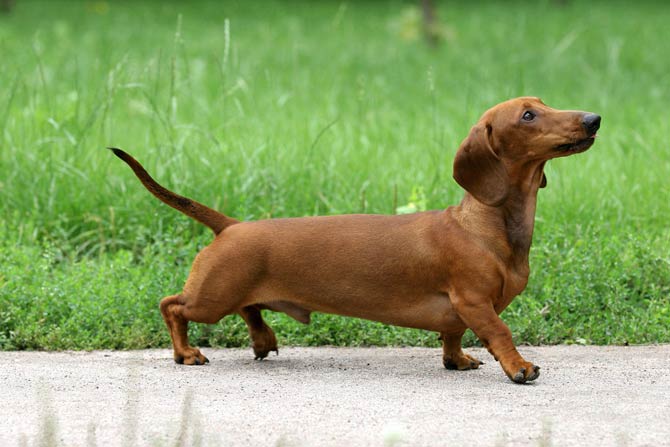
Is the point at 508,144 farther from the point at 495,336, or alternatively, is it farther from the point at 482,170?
the point at 495,336

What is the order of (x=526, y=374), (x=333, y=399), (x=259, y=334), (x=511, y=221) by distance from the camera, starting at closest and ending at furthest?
(x=333, y=399) < (x=526, y=374) < (x=511, y=221) < (x=259, y=334)

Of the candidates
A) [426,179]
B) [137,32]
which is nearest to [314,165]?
[426,179]

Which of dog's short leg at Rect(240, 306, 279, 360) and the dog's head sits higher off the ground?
the dog's head

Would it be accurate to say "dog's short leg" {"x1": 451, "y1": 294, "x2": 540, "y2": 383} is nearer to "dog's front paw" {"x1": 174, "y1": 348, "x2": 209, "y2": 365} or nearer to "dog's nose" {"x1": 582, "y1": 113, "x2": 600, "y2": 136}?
"dog's nose" {"x1": 582, "y1": 113, "x2": 600, "y2": 136}

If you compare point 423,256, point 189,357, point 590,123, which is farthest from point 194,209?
point 590,123

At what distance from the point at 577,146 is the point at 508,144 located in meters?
0.25

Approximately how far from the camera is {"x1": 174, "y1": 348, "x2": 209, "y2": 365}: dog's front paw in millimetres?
4301

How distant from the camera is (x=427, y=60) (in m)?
12.4

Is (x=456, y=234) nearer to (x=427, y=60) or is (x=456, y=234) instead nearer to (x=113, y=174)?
(x=113, y=174)

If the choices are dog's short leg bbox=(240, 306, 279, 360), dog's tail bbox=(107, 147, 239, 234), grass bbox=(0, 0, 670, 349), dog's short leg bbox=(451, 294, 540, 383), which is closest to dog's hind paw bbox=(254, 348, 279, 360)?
dog's short leg bbox=(240, 306, 279, 360)

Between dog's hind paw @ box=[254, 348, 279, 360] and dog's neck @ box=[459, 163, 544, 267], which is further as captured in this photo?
dog's hind paw @ box=[254, 348, 279, 360]

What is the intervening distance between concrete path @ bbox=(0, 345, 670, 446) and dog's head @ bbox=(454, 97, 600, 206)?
2.39 ft

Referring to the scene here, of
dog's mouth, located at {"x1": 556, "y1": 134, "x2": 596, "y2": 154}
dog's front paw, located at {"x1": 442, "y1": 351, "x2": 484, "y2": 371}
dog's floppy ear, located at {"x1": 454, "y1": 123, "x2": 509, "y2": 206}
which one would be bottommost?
dog's front paw, located at {"x1": 442, "y1": 351, "x2": 484, "y2": 371}

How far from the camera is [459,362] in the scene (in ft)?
13.9
